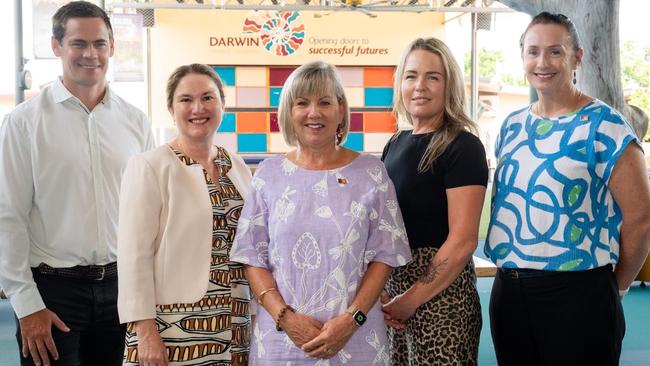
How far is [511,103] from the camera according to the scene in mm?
19906

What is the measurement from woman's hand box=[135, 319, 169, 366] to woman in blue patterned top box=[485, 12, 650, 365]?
120cm

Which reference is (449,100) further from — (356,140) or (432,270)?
(356,140)

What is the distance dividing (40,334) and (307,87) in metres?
1.32

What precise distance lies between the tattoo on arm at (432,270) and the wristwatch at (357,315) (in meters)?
0.29

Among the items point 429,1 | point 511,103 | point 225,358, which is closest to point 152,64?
point 429,1

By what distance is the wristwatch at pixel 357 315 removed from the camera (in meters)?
2.18

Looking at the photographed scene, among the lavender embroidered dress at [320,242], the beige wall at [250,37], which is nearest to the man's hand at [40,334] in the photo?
the lavender embroidered dress at [320,242]

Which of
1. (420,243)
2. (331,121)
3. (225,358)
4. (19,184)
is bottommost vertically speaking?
(225,358)

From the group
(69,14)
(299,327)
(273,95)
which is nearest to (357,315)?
(299,327)

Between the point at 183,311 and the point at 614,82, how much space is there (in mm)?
2561

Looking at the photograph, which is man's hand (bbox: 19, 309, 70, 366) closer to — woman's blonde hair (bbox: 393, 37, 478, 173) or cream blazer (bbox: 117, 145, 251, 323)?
cream blazer (bbox: 117, 145, 251, 323)

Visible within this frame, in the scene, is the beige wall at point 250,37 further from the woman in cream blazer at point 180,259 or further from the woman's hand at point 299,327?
the woman's hand at point 299,327

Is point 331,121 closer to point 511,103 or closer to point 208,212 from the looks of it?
Result: point 208,212

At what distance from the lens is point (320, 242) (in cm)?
220
